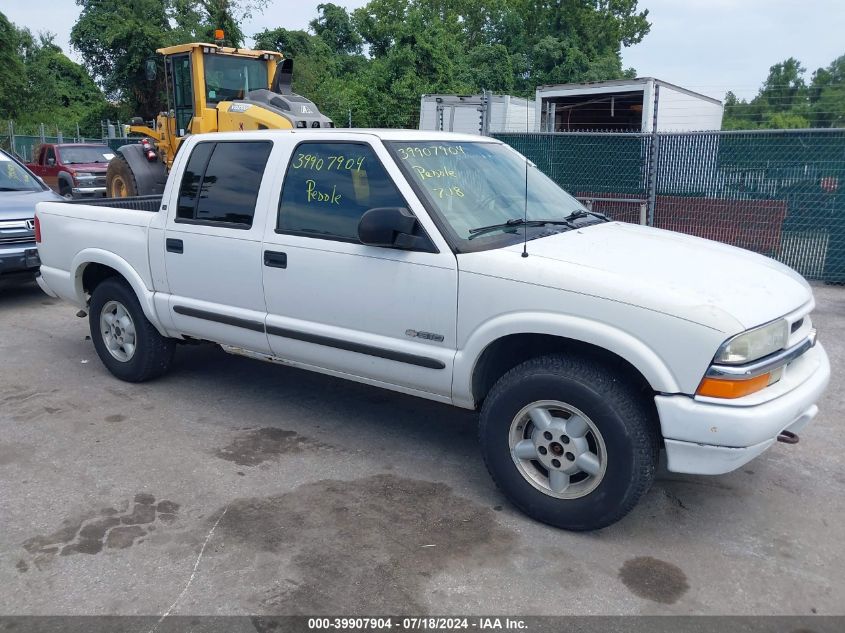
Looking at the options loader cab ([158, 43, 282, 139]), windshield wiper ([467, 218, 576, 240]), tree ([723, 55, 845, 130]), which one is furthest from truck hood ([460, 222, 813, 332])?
tree ([723, 55, 845, 130])

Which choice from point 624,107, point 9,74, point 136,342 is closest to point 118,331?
point 136,342

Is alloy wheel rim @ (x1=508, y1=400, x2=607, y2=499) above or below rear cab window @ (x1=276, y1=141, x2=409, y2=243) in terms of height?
below

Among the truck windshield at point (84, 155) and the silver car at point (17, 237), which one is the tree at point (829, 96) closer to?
the truck windshield at point (84, 155)

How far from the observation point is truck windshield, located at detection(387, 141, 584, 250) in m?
4.16

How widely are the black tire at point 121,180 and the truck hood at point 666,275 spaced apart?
10316 millimetres

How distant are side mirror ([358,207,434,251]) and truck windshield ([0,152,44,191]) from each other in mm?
7203

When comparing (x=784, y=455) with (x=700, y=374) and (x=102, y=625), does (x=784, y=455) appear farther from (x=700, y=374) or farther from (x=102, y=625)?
(x=102, y=625)

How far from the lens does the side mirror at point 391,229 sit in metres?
3.95

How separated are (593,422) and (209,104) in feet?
34.0

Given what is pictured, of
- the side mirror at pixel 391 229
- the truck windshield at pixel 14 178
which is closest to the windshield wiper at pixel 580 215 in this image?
the side mirror at pixel 391 229

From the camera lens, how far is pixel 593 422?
11.5 feet

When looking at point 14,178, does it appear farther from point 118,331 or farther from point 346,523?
point 346,523

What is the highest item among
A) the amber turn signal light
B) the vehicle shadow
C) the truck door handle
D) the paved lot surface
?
the truck door handle

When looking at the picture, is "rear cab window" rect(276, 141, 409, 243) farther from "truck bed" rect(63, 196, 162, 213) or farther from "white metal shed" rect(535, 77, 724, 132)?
"white metal shed" rect(535, 77, 724, 132)
